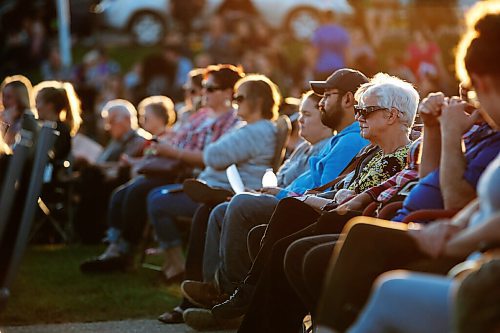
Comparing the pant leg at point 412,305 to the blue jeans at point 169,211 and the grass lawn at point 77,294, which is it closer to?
the grass lawn at point 77,294

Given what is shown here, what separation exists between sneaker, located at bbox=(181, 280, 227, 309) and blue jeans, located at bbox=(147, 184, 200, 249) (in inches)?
77.1

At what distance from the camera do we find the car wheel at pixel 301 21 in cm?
2569

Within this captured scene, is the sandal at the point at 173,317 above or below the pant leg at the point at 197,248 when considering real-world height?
below

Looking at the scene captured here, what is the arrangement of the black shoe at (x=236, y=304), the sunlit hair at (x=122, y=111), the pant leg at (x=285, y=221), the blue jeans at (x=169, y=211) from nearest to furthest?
the pant leg at (x=285, y=221) → the black shoe at (x=236, y=304) → the blue jeans at (x=169, y=211) → the sunlit hair at (x=122, y=111)

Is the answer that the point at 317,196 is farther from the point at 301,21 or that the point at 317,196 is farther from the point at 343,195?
the point at 301,21

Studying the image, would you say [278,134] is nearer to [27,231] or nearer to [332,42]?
[27,231]

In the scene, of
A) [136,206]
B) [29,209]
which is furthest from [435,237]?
[136,206]

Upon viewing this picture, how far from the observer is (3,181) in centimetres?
537

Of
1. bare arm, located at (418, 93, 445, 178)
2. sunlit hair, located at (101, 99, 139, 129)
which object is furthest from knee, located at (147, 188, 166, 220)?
bare arm, located at (418, 93, 445, 178)

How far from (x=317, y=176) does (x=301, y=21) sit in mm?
19080

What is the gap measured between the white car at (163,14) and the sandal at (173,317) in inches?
698

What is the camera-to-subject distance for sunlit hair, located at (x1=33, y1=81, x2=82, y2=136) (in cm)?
1119

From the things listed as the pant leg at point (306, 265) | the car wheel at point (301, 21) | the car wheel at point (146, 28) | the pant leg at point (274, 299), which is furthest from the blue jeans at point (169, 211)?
the car wheel at point (146, 28)

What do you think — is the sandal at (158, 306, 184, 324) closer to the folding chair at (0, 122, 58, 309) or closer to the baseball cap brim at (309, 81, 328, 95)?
the baseball cap brim at (309, 81, 328, 95)
